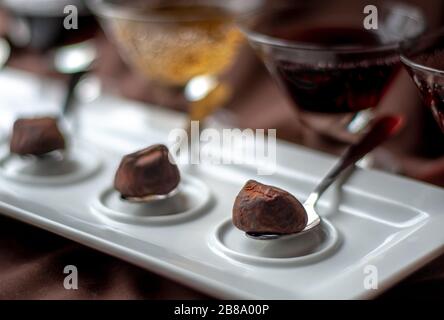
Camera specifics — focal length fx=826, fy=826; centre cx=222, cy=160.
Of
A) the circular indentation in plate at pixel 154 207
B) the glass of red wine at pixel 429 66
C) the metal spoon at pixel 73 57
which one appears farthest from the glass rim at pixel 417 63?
the metal spoon at pixel 73 57

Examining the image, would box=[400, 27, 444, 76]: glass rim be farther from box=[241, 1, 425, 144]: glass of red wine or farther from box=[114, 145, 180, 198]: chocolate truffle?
box=[114, 145, 180, 198]: chocolate truffle

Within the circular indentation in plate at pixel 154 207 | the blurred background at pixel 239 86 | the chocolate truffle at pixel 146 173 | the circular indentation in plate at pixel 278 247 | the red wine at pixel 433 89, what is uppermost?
the red wine at pixel 433 89

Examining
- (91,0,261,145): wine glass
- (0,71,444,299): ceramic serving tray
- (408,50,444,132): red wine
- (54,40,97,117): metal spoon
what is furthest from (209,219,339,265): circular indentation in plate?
(54,40,97,117): metal spoon

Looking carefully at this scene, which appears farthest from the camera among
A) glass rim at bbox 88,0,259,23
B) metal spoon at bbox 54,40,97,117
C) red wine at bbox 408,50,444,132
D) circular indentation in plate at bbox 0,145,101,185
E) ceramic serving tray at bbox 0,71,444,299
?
metal spoon at bbox 54,40,97,117

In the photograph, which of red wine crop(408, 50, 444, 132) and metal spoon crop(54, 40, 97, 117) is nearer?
red wine crop(408, 50, 444, 132)

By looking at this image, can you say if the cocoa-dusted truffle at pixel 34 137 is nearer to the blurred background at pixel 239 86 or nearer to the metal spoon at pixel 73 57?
the blurred background at pixel 239 86
